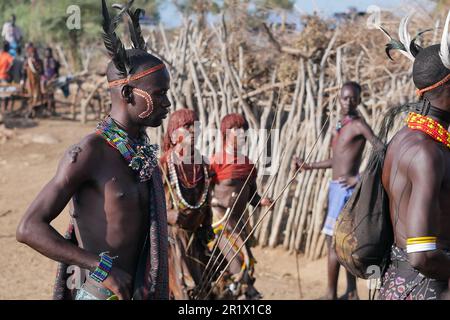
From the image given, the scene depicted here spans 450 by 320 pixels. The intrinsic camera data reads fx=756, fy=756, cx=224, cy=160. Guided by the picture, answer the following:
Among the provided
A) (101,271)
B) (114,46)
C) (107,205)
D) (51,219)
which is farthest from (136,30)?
(101,271)

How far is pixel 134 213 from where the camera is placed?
3.02 m

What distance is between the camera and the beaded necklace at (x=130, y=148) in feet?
9.87

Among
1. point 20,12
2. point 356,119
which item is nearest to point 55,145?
point 356,119

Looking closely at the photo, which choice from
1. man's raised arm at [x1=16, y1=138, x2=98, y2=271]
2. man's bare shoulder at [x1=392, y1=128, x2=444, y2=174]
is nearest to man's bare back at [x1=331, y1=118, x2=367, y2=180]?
man's bare shoulder at [x1=392, y1=128, x2=444, y2=174]

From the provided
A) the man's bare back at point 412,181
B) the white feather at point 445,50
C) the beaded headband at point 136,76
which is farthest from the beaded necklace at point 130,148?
the white feather at point 445,50

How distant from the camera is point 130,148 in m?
3.04

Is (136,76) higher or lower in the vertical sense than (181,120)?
higher

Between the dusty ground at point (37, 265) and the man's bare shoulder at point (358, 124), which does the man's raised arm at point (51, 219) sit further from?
the man's bare shoulder at point (358, 124)

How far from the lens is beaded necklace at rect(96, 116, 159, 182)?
3.01 meters

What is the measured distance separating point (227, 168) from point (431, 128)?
9.06ft

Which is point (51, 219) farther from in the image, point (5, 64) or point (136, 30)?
point (5, 64)

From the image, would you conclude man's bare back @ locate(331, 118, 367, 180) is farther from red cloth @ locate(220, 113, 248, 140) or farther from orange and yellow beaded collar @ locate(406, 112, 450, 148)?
orange and yellow beaded collar @ locate(406, 112, 450, 148)
